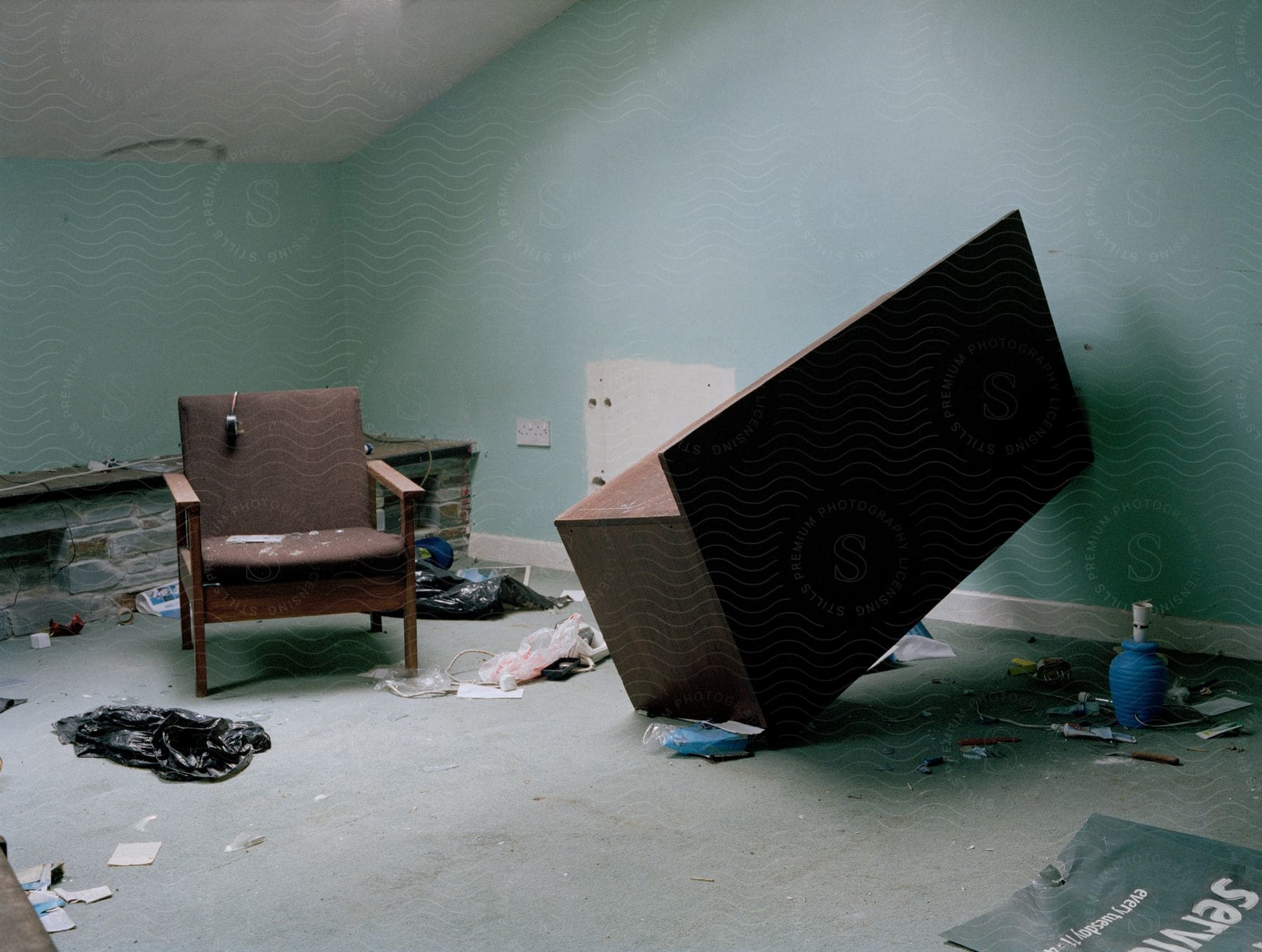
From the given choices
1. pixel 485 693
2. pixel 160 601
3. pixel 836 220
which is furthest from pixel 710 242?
pixel 160 601

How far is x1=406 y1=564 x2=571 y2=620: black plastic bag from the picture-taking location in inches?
152

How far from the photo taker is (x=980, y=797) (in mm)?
2311

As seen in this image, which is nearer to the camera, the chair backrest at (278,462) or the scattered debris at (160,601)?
the chair backrest at (278,462)

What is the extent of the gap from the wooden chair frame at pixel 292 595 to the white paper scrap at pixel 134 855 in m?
0.89

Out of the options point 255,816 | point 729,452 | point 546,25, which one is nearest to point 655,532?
point 729,452

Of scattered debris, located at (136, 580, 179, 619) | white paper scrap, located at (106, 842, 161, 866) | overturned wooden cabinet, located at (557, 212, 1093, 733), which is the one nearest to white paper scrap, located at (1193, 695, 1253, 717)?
overturned wooden cabinet, located at (557, 212, 1093, 733)

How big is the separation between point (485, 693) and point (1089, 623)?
1822 millimetres

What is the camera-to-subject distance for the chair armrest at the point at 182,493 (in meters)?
3.11

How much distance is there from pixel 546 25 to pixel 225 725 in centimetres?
293

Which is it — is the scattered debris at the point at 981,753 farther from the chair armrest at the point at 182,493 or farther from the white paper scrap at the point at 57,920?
the chair armrest at the point at 182,493

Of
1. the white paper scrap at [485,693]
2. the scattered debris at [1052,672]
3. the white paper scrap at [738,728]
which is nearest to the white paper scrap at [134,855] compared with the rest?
the white paper scrap at [485,693]

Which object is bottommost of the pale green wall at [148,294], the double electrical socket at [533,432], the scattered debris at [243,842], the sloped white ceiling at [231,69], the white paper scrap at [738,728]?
the scattered debris at [243,842]

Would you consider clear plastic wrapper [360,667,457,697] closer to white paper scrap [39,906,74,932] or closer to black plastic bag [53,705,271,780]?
black plastic bag [53,705,271,780]

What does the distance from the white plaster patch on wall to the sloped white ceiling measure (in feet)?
4.44
